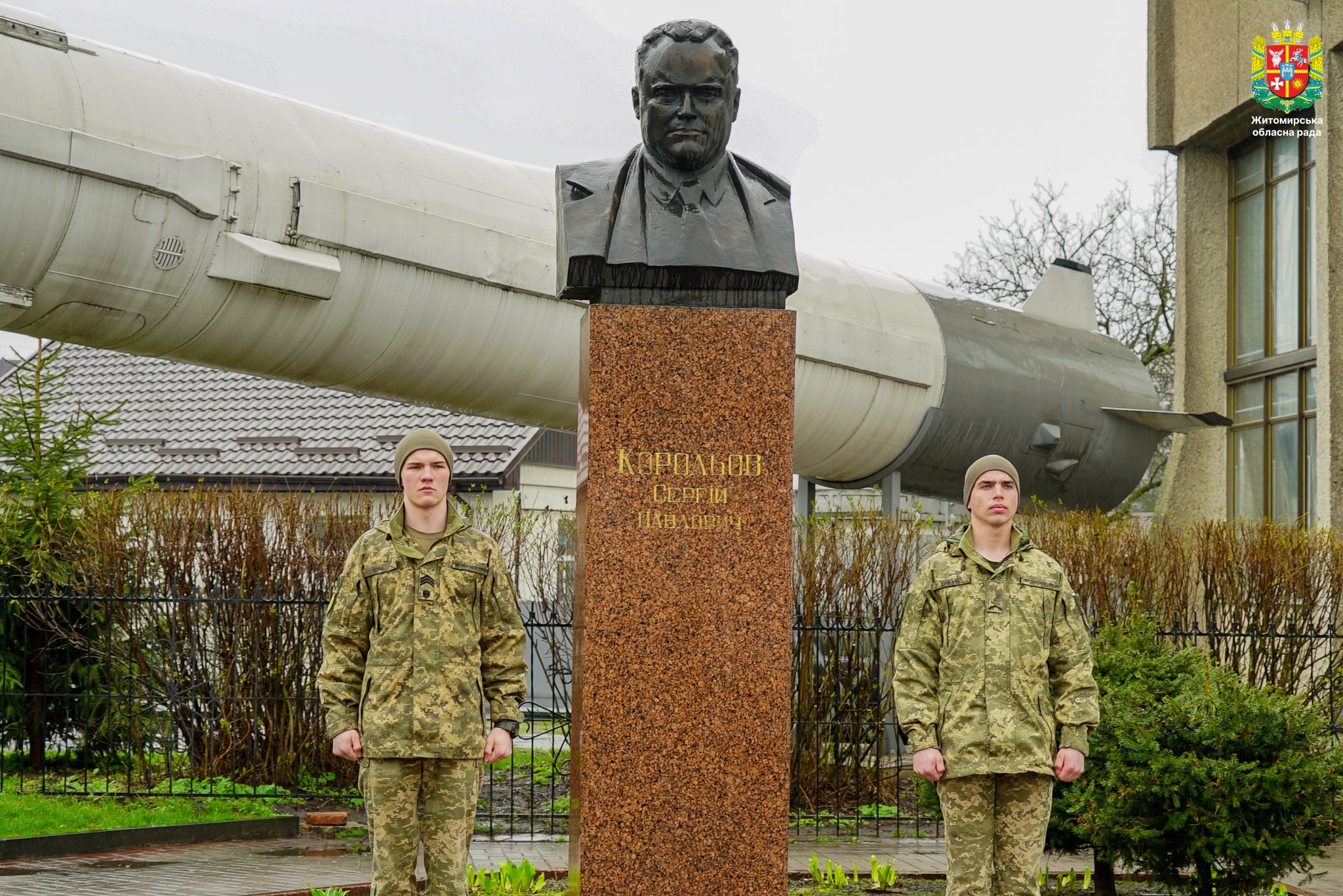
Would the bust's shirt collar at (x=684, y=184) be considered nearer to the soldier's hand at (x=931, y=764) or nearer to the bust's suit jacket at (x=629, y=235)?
the bust's suit jacket at (x=629, y=235)

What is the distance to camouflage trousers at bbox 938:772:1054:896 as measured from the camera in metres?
4.40

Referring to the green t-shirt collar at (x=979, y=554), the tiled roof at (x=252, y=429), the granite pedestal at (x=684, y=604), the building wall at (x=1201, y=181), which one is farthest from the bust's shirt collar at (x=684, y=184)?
the tiled roof at (x=252, y=429)

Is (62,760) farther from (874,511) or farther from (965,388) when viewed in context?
(965,388)

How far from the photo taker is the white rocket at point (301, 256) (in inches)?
311

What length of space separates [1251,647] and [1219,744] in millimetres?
4207

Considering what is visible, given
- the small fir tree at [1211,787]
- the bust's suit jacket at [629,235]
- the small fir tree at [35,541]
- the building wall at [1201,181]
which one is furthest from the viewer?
the building wall at [1201,181]

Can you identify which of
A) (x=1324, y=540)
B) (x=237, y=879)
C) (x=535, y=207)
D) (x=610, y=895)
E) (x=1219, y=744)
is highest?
(x=535, y=207)

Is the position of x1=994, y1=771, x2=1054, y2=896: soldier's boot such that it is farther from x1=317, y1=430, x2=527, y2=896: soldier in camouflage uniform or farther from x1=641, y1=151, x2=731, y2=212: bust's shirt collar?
x1=641, y1=151, x2=731, y2=212: bust's shirt collar

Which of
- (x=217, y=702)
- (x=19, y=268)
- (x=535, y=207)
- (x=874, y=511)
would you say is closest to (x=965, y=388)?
(x=874, y=511)

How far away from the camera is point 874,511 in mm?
9734

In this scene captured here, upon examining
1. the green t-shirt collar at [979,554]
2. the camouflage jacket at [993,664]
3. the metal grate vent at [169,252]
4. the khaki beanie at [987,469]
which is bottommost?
the camouflage jacket at [993,664]

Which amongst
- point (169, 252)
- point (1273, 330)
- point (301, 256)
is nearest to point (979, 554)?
point (301, 256)

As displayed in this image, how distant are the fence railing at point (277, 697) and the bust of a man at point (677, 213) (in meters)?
4.32

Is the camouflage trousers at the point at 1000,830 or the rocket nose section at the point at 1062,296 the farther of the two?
the rocket nose section at the point at 1062,296
